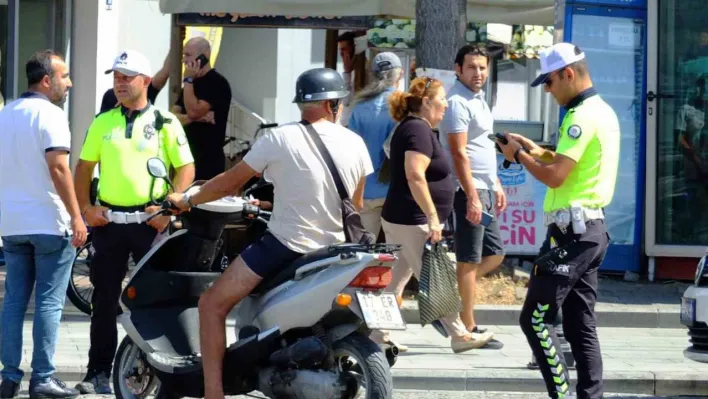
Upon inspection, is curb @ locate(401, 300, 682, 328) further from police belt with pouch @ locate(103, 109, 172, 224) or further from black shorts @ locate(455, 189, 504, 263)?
police belt with pouch @ locate(103, 109, 172, 224)

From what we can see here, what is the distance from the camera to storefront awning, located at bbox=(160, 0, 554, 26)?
40.8 feet

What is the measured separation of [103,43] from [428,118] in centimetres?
694

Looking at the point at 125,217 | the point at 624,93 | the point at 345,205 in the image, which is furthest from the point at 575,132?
the point at 624,93

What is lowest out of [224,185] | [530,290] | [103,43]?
[530,290]

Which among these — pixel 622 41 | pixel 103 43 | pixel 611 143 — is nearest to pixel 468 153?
pixel 611 143

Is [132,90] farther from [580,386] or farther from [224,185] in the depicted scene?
[580,386]

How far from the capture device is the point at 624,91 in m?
13.4

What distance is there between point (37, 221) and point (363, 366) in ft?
8.06

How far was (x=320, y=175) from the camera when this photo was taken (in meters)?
6.90

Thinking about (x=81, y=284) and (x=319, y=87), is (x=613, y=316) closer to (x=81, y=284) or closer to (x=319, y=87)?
(x=81, y=284)

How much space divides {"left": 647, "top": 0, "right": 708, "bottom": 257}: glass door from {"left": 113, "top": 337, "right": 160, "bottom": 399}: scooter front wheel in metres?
6.82

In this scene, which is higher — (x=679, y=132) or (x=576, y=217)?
(x=679, y=132)

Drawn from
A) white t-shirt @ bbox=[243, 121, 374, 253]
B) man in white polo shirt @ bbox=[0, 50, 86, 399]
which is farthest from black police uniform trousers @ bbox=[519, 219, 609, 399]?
man in white polo shirt @ bbox=[0, 50, 86, 399]

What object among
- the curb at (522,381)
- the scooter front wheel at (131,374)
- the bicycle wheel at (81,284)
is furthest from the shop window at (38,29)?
the scooter front wheel at (131,374)
